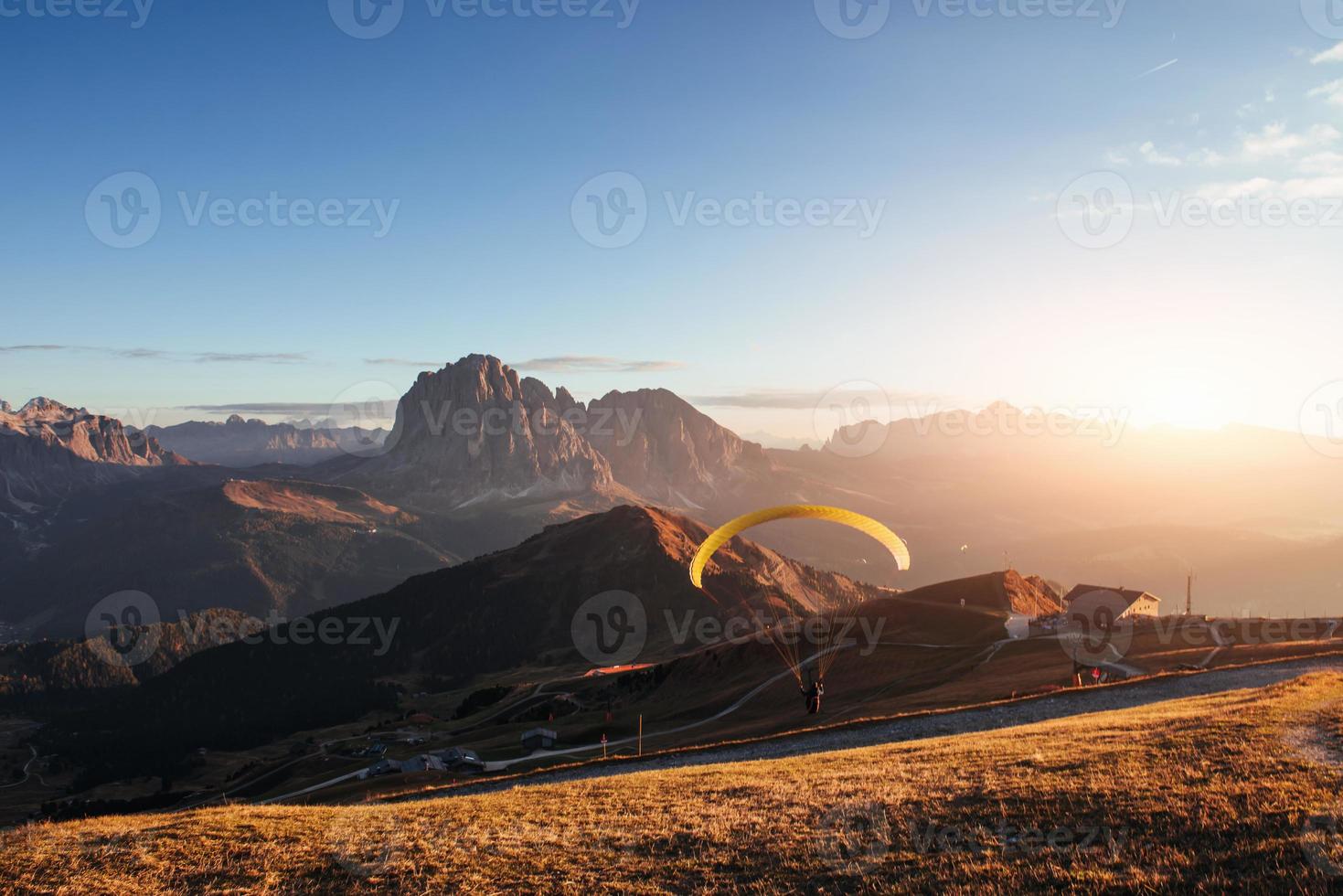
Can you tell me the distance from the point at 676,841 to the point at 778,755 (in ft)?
64.1

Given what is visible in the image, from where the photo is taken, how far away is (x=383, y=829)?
76.5 ft

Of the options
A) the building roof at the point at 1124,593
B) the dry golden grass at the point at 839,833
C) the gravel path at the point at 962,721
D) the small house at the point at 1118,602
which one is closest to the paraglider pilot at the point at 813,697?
the gravel path at the point at 962,721

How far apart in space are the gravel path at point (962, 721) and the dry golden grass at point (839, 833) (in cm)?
1066

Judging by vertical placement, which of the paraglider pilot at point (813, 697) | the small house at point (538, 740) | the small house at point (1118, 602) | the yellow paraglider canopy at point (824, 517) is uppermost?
the yellow paraglider canopy at point (824, 517)

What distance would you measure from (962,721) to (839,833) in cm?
2593

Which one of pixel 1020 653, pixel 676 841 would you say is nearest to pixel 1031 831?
pixel 676 841

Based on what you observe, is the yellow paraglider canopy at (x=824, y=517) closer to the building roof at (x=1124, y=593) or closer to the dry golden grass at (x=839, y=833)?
the dry golden grass at (x=839, y=833)

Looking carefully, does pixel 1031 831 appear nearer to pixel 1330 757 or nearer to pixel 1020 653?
pixel 1330 757

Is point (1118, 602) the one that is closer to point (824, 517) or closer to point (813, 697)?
point (813, 697)

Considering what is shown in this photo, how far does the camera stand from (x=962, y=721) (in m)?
41.7

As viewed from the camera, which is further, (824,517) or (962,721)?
(962,721)

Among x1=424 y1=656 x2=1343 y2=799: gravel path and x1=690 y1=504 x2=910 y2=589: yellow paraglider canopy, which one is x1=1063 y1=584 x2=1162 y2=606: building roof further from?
x1=690 y1=504 x2=910 y2=589: yellow paraglider canopy

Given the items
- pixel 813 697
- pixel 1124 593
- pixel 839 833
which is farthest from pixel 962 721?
pixel 1124 593

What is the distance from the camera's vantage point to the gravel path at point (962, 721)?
38.7m
